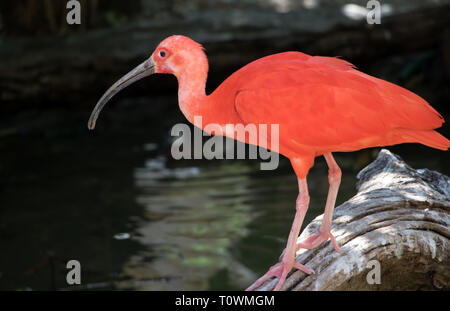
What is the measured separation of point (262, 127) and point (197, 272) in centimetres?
240

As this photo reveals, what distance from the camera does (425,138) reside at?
9.64 feet

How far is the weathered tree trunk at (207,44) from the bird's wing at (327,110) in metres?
5.12

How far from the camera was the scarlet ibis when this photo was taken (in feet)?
9.64

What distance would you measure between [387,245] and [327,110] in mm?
767

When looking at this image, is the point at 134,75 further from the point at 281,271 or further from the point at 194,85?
the point at 281,271

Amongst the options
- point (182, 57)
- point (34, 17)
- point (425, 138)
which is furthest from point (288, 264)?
point (34, 17)

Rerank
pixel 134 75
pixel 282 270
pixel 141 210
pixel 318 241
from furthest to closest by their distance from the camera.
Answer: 1. pixel 141 210
2. pixel 134 75
3. pixel 318 241
4. pixel 282 270

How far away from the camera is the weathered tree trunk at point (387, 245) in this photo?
306 cm

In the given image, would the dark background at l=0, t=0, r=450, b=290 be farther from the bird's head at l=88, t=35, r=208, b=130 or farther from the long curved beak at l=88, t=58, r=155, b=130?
the bird's head at l=88, t=35, r=208, b=130

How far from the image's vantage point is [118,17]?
9656 mm

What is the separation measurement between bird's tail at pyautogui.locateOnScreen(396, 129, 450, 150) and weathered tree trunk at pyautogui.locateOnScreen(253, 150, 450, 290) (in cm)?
53

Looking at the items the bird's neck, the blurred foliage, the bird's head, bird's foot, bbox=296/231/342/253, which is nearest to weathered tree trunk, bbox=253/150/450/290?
bird's foot, bbox=296/231/342/253
